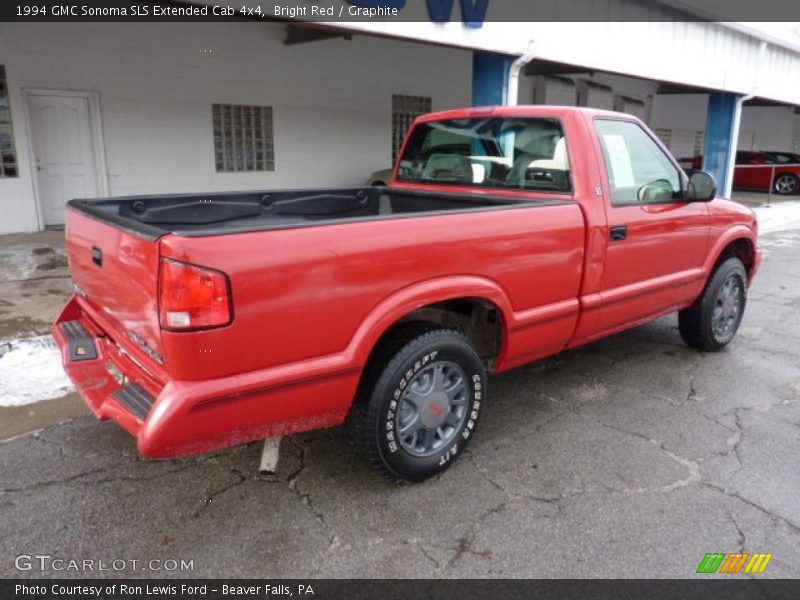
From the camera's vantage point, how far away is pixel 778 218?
14.6 metres

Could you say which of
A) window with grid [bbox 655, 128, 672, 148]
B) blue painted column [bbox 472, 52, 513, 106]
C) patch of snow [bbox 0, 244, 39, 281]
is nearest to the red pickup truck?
blue painted column [bbox 472, 52, 513, 106]

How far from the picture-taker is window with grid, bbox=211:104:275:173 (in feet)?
39.7

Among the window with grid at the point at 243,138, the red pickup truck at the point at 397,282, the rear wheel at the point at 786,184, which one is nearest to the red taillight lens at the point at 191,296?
the red pickup truck at the point at 397,282

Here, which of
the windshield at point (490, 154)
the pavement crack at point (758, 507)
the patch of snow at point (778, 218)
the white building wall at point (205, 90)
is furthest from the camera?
the patch of snow at point (778, 218)

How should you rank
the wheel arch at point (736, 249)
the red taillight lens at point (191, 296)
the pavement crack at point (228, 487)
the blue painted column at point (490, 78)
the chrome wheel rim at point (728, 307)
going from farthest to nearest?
the blue painted column at point (490, 78), the chrome wheel rim at point (728, 307), the wheel arch at point (736, 249), the pavement crack at point (228, 487), the red taillight lens at point (191, 296)

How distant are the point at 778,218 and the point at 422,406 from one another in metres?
14.6

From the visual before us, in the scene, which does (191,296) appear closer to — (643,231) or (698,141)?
(643,231)

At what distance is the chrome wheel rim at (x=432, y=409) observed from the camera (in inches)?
122

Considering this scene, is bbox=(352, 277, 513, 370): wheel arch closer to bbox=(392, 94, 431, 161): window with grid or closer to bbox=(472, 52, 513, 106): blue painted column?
bbox=(472, 52, 513, 106): blue painted column

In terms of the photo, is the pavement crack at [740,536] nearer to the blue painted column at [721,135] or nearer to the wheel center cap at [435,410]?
the wheel center cap at [435,410]

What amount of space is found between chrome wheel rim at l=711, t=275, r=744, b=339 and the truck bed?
2210 millimetres

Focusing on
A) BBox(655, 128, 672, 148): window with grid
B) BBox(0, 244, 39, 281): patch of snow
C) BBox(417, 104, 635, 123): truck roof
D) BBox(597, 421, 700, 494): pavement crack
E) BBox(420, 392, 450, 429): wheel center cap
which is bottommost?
BBox(597, 421, 700, 494): pavement crack

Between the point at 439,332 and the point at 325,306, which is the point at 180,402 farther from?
the point at 439,332

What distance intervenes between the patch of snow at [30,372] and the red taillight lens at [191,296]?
95.7 inches
